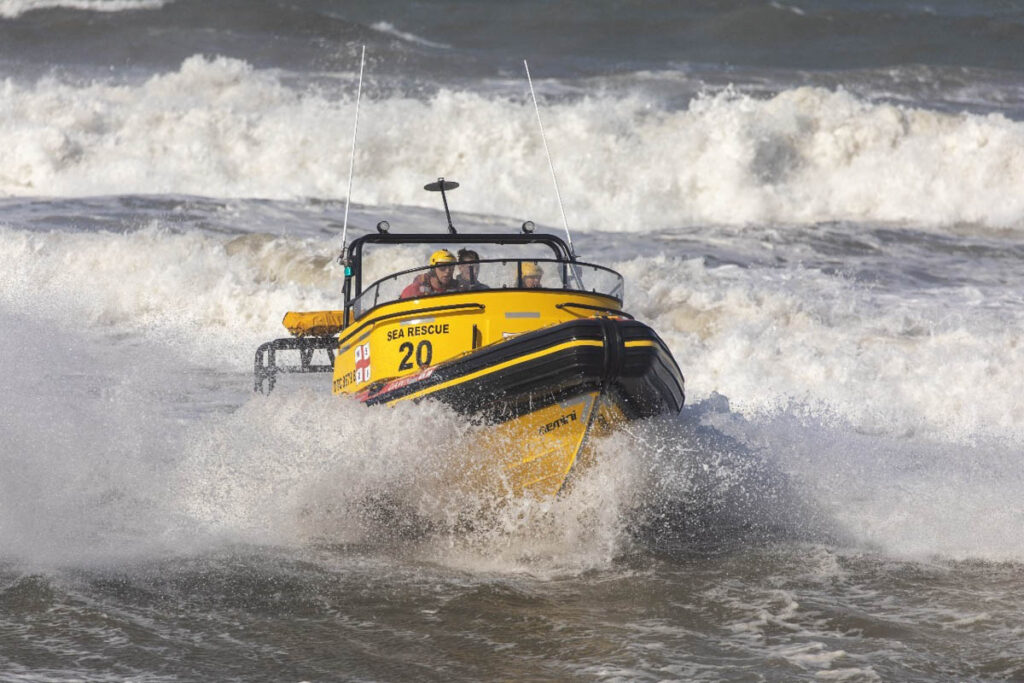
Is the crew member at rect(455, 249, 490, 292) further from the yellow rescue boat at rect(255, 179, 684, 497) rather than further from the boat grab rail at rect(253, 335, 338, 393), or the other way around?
the boat grab rail at rect(253, 335, 338, 393)

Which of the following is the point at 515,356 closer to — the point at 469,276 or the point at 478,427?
the point at 478,427

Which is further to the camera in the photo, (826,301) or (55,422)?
(826,301)

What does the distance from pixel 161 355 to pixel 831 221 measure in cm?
1195

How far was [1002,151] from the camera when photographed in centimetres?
2320

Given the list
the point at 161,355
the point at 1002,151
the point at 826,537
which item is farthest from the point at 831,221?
the point at 826,537

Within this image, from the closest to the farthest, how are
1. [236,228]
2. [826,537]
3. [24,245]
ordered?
[826,537] < [24,245] < [236,228]

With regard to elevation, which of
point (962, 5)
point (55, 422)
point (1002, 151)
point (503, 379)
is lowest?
point (55, 422)

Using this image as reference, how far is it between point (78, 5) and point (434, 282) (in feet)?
99.9

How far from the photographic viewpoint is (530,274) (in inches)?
316

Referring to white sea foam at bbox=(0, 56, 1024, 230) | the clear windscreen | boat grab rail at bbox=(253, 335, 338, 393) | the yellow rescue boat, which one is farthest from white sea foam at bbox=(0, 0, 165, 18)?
the clear windscreen

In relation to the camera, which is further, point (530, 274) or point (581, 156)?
point (581, 156)

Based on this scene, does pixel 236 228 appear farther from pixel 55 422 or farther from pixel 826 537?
pixel 826 537

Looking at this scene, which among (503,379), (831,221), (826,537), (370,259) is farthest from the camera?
(831,221)

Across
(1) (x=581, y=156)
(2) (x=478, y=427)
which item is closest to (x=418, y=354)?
(2) (x=478, y=427)
